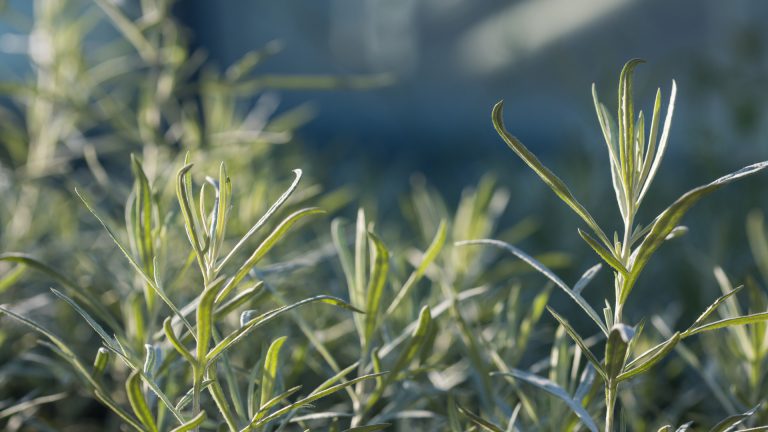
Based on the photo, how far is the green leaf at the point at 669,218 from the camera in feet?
1.19

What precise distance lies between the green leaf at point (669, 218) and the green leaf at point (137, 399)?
23 centimetres

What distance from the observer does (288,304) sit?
2.45 feet

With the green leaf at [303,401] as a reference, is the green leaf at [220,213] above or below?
above

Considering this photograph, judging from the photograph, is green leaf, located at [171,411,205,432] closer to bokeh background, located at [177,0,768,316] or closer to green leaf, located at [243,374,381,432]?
green leaf, located at [243,374,381,432]

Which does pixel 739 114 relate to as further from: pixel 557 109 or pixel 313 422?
pixel 557 109

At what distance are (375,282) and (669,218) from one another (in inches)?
7.5

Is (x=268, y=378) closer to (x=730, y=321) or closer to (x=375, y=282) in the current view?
(x=375, y=282)

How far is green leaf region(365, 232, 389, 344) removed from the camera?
0.49 meters

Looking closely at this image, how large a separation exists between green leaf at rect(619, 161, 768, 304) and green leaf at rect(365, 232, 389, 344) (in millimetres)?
139

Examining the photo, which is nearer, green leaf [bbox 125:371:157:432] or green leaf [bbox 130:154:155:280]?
green leaf [bbox 125:371:157:432]

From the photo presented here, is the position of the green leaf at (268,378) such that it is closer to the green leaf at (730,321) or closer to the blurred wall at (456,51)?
the green leaf at (730,321)

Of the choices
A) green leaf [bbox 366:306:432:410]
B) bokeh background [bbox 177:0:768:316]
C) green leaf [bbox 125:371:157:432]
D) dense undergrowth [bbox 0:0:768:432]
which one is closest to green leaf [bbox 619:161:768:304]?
dense undergrowth [bbox 0:0:768:432]

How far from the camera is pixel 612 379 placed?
0.42m

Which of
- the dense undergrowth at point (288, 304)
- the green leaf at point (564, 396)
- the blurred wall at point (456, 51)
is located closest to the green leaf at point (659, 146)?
the dense undergrowth at point (288, 304)
